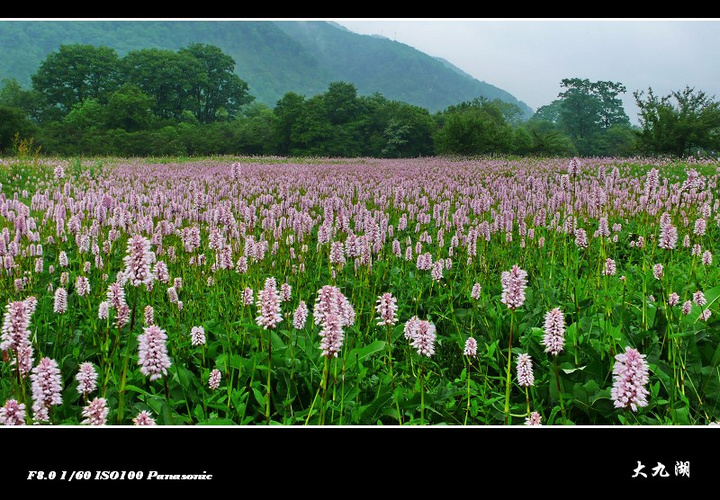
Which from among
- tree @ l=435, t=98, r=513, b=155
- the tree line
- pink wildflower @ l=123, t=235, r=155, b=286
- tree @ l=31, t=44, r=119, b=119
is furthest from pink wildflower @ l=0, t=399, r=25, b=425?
tree @ l=31, t=44, r=119, b=119

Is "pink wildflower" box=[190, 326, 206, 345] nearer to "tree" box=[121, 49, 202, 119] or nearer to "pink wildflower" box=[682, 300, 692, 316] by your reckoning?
"pink wildflower" box=[682, 300, 692, 316]

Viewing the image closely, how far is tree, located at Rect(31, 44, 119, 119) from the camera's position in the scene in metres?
25.6

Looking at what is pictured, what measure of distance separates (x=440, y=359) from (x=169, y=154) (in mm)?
24156

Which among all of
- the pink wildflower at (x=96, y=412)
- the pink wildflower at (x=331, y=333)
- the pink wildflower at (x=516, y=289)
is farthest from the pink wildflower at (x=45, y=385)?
the pink wildflower at (x=516, y=289)

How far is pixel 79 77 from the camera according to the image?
87.8 feet

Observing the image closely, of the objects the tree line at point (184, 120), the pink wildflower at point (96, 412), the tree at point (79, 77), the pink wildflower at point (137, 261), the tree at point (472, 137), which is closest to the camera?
the pink wildflower at point (96, 412)

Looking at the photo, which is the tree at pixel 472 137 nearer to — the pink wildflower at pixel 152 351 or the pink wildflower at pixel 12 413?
the pink wildflower at pixel 152 351

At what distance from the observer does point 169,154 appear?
24.0m

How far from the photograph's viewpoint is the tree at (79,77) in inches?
1007

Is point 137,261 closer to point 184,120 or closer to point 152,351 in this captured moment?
point 152,351

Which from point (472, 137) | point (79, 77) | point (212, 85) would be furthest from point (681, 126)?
point (79, 77)
